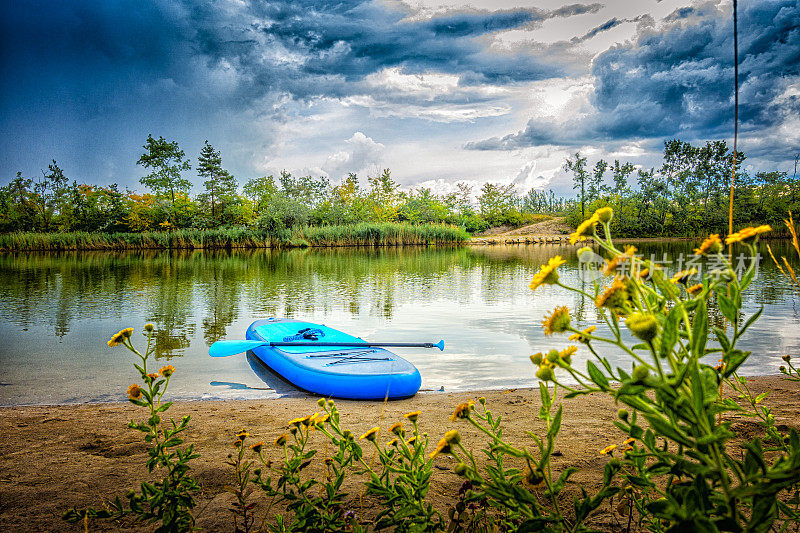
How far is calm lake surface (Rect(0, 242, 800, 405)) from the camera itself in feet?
17.5

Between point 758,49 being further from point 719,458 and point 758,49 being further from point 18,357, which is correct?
point 18,357

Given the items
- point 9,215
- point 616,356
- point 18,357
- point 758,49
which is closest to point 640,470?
point 616,356

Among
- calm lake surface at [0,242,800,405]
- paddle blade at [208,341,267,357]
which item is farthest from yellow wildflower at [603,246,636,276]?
paddle blade at [208,341,267,357]

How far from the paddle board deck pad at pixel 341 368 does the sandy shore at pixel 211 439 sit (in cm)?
14

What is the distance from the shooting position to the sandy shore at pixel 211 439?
83.0 inches

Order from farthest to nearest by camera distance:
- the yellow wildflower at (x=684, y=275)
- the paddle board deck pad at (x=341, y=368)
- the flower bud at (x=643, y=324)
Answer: the paddle board deck pad at (x=341, y=368), the yellow wildflower at (x=684, y=275), the flower bud at (x=643, y=324)

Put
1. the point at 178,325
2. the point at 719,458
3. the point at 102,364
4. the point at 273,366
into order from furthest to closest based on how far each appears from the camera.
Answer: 1. the point at 178,325
2. the point at 102,364
3. the point at 273,366
4. the point at 719,458

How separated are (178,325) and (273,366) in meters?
3.62

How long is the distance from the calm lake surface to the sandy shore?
0.84m

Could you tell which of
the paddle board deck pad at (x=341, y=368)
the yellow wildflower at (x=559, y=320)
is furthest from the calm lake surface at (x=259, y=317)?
the yellow wildflower at (x=559, y=320)

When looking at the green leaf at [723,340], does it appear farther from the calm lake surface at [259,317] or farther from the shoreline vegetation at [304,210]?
the shoreline vegetation at [304,210]

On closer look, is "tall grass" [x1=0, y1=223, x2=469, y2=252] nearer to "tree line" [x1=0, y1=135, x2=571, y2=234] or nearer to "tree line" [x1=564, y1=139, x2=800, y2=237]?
"tree line" [x1=0, y1=135, x2=571, y2=234]

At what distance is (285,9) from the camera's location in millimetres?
41625

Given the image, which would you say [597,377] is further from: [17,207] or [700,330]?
[17,207]
